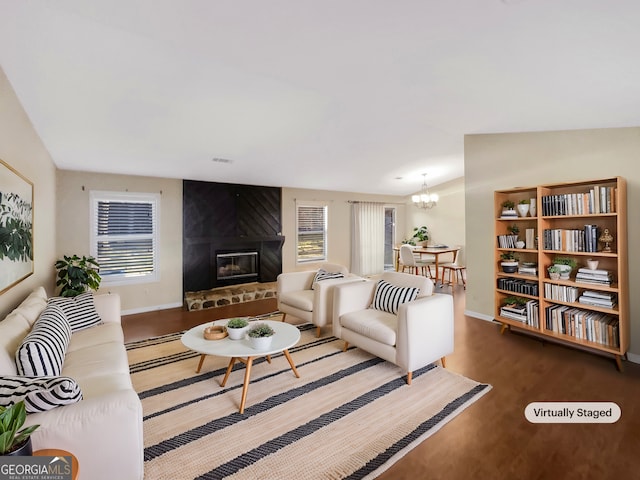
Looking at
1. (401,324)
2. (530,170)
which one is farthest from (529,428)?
(530,170)

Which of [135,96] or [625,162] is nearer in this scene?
[135,96]

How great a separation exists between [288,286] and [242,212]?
210 centimetres

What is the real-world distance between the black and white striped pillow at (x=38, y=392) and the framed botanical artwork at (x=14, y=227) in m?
1.14

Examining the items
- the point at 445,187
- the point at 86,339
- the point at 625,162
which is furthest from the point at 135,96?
the point at 445,187

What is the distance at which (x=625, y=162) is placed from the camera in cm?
296

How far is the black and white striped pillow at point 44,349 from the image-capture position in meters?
1.67

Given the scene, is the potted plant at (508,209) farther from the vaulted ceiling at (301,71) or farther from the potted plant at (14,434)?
the potted plant at (14,434)

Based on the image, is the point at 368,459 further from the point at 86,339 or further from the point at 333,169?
the point at 333,169

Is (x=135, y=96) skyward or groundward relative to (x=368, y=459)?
skyward

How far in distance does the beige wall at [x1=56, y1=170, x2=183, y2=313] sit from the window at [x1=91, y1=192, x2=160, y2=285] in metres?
0.09

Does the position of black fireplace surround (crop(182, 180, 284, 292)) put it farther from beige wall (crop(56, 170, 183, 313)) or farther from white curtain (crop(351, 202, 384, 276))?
white curtain (crop(351, 202, 384, 276))

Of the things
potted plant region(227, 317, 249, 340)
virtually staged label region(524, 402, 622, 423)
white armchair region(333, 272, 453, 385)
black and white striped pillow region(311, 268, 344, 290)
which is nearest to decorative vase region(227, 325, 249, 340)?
potted plant region(227, 317, 249, 340)

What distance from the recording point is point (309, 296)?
393 centimetres

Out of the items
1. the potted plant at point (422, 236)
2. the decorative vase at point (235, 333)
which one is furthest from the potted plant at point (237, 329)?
the potted plant at point (422, 236)
